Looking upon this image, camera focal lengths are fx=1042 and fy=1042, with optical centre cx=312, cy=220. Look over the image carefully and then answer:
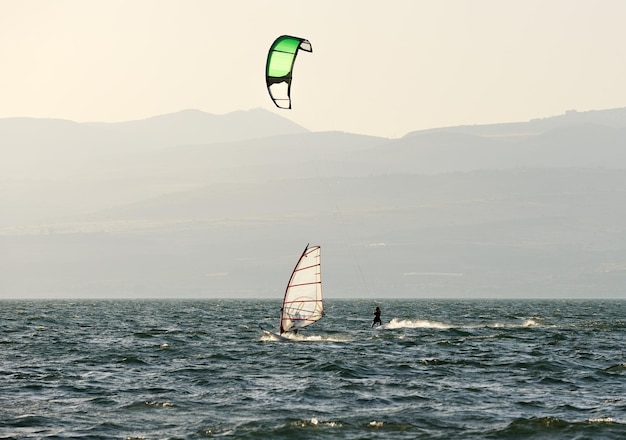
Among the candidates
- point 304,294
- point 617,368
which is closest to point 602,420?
point 617,368

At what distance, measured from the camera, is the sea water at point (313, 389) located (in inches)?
947

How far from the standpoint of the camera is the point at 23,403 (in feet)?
90.1

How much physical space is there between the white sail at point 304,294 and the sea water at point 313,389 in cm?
127

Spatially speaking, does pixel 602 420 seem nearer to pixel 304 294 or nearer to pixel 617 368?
pixel 617 368

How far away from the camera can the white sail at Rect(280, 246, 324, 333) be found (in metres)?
47.5

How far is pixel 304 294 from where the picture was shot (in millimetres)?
48219

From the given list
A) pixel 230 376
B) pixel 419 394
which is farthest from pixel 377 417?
pixel 230 376

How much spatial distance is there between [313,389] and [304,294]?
18.1 meters

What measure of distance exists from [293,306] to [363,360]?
1036 cm

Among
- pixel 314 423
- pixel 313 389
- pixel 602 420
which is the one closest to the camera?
pixel 314 423

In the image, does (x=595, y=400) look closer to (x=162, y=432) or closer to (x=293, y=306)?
(x=162, y=432)

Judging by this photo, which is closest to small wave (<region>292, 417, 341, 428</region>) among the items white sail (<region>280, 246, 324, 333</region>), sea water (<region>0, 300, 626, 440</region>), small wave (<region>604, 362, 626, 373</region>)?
sea water (<region>0, 300, 626, 440</region>)

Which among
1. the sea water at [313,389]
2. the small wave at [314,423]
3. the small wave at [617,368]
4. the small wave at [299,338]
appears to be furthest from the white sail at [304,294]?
the small wave at [314,423]

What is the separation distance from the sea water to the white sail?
50.1 inches
